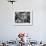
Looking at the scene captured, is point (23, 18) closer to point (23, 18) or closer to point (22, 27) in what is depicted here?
point (23, 18)

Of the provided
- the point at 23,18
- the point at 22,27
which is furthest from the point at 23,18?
the point at 22,27

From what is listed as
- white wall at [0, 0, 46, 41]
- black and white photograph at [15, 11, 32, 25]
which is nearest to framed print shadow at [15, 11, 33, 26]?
black and white photograph at [15, 11, 32, 25]

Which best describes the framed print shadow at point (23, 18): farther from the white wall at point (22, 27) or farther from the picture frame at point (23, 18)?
the white wall at point (22, 27)

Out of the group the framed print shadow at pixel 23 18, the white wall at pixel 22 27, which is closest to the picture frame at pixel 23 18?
the framed print shadow at pixel 23 18

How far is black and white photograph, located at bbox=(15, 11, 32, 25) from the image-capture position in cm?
448

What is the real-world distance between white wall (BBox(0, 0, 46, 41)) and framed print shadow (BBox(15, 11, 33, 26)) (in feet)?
0.34

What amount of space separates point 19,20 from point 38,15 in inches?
25.5

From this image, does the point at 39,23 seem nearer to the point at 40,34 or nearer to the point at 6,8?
the point at 40,34

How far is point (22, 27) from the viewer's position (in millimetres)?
4508

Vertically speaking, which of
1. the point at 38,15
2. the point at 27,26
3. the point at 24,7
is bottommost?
the point at 27,26

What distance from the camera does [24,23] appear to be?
4.49 meters

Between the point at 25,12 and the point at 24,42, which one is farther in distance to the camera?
the point at 25,12

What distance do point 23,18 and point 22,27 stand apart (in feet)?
0.98

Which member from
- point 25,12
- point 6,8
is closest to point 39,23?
point 25,12
